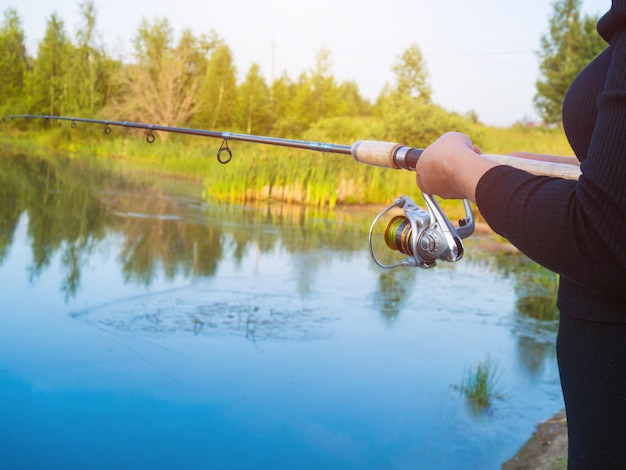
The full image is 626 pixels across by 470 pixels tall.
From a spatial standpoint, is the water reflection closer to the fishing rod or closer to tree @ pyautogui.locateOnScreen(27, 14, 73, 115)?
the fishing rod

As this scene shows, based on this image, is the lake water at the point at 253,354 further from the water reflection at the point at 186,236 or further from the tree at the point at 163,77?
the tree at the point at 163,77

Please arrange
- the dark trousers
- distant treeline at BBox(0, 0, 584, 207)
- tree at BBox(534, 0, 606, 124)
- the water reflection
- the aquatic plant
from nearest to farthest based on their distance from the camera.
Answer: the dark trousers, the aquatic plant, the water reflection, distant treeline at BBox(0, 0, 584, 207), tree at BBox(534, 0, 606, 124)

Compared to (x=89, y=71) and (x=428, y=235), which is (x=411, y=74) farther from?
(x=428, y=235)

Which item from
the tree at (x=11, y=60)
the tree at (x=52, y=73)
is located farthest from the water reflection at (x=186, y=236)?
the tree at (x=11, y=60)

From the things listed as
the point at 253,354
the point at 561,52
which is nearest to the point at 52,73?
the point at 561,52

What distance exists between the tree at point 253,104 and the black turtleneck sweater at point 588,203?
25.0 metres

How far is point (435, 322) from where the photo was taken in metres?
4.55

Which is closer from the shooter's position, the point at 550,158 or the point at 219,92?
the point at 550,158

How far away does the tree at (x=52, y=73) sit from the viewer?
1054 inches

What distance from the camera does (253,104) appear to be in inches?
1005

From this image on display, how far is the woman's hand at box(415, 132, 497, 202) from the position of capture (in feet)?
2.97

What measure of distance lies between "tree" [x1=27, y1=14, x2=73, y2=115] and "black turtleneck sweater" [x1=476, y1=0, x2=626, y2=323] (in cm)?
2747

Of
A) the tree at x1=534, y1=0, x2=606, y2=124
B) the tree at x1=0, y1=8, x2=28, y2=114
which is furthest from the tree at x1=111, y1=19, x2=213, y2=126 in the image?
the tree at x1=534, y1=0, x2=606, y2=124

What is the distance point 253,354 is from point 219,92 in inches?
902
